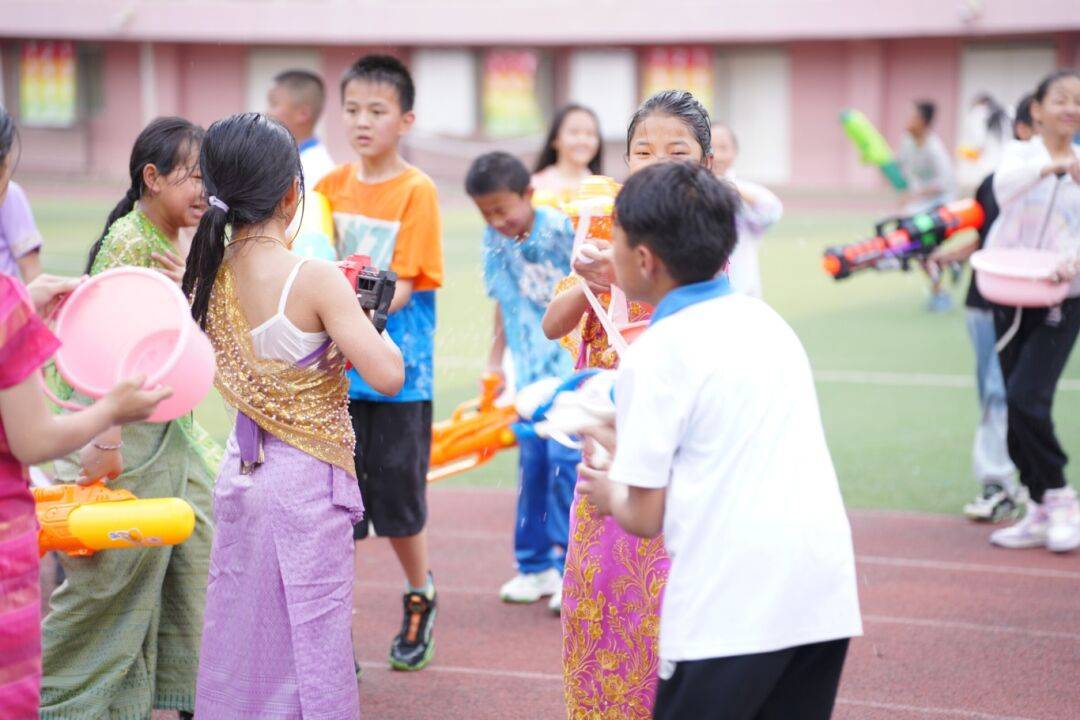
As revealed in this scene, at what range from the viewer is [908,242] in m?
6.48

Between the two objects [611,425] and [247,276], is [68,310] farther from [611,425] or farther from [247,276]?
[611,425]

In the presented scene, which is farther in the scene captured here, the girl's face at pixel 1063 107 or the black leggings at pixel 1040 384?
the black leggings at pixel 1040 384

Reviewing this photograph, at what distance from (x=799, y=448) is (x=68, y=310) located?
62.6 inches

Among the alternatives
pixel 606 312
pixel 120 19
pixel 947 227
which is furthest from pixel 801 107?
pixel 606 312

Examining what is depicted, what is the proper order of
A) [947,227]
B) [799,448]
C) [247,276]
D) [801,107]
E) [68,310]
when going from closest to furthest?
[799,448] → [68,310] → [247,276] → [947,227] → [801,107]

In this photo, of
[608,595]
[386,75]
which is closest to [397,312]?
[386,75]

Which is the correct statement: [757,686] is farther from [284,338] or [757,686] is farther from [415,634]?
[415,634]

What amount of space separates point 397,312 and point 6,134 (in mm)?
1961

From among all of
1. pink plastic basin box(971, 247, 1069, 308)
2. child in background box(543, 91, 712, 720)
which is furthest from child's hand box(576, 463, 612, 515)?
pink plastic basin box(971, 247, 1069, 308)

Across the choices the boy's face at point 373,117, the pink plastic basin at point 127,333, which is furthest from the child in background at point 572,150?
the pink plastic basin at point 127,333

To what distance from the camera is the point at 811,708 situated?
256 centimetres

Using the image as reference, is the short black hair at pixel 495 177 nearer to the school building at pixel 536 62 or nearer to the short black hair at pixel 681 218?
the short black hair at pixel 681 218

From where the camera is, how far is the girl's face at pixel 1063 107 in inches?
219

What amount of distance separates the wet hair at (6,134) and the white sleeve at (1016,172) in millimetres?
4362
